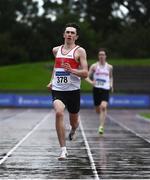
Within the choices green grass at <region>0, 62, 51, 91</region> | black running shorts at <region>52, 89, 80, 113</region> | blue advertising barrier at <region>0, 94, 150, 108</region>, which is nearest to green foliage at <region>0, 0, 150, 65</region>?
green grass at <region>0, 62, 51, 91</region>

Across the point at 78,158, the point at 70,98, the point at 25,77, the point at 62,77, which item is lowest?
the point at 25,77

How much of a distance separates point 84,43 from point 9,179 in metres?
87.0

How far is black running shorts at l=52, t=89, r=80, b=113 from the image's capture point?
11095mm

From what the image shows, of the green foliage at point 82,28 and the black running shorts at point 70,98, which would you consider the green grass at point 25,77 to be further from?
the black running shorts at point 70,98

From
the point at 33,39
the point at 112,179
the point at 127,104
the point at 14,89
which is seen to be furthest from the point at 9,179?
the point at 33,39

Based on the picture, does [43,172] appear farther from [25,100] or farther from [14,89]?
[14,89]

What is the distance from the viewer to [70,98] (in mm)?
11250

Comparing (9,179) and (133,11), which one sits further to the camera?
(133,11)

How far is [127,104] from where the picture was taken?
152 ft

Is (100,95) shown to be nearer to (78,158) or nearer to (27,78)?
(78,158)

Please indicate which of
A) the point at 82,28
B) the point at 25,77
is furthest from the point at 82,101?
the point at 82,28

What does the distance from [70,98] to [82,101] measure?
113 feet

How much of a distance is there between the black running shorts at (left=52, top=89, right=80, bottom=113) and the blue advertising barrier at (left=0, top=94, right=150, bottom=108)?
3393cm

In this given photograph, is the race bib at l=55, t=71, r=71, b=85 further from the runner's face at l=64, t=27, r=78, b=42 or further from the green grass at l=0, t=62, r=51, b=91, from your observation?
the green grass at l=0, t=62, r=51, b=91
